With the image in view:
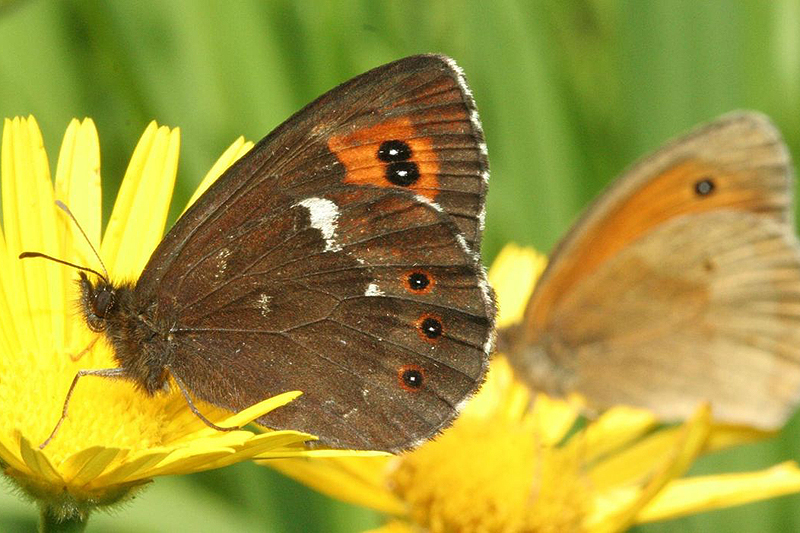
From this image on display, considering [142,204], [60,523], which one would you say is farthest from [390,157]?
[60,523]

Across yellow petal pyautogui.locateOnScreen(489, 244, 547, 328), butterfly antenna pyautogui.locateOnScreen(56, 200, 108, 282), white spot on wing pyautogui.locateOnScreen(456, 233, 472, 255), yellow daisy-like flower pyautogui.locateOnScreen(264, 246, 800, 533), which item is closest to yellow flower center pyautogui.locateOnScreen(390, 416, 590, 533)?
yellow daisy-like flower pyautogui.locateOnScreen(264, 246, 800, 533)

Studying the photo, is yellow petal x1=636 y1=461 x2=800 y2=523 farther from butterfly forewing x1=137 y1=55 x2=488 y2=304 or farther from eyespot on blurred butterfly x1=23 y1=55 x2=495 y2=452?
butterfly forewing x1=137 y1=55 x2=488 y2=304

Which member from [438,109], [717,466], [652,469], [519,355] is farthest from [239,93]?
[717,466]

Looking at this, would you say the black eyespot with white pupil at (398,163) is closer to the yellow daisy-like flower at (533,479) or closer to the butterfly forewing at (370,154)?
the butterfly forewing at (370,154)

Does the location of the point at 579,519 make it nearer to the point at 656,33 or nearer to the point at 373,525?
the point at 373,525

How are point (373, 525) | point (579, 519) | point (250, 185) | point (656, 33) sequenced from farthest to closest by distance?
point (656, 33), point (373, 525), point (579, 519), point (250, 185)

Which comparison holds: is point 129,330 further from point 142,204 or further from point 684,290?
point 684,290

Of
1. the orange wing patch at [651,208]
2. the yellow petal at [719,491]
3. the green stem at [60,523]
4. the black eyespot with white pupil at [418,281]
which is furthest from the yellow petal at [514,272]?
the green stem at [60,523]
